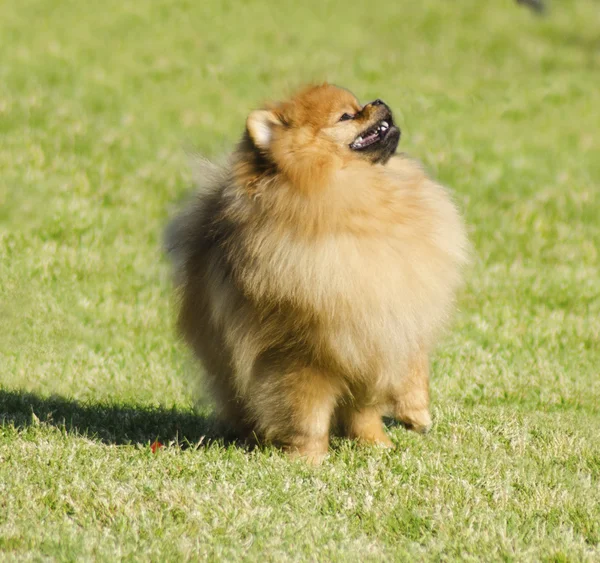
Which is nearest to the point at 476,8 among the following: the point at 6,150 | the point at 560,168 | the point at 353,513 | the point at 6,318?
the point at 560,168

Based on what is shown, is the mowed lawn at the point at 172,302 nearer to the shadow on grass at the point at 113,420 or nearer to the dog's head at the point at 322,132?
the shadow on grass at the point at 113,420

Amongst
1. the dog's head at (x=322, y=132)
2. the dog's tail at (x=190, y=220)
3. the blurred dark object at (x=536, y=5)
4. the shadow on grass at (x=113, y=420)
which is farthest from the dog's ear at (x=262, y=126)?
the blurred dark object at (x=536, y=5)

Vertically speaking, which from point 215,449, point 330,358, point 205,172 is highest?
point 205,172

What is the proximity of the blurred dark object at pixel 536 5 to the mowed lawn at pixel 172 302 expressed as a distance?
293 mm

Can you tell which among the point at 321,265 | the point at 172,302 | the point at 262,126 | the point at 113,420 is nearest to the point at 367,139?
the point at 262,126

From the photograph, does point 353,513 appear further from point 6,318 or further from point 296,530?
point 6,318

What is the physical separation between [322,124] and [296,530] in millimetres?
1714

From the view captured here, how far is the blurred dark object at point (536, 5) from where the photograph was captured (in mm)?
17875

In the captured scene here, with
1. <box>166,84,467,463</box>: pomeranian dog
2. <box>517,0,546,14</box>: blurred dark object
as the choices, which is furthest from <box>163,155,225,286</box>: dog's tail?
<box>517,0,546,14</box>: blurred dark object

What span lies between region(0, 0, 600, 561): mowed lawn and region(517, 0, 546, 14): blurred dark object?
29cm

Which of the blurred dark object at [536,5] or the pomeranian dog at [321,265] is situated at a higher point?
the blurred dark object at [536,5]

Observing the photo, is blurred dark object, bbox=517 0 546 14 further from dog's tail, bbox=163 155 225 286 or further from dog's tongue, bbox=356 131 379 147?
dog's tongue, bbox=356 131 379 147

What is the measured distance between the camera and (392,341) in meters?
4.33

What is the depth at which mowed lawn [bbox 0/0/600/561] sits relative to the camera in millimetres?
3785
